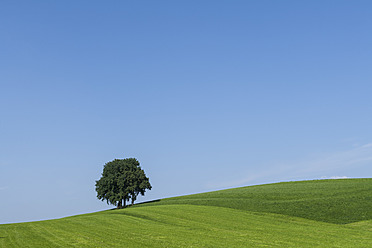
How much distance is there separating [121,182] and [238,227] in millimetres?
41983

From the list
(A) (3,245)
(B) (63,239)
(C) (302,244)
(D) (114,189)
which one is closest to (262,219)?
(C) (302,244)

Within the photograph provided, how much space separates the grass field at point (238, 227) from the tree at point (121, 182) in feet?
69.8

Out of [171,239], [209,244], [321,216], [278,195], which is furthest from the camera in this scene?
[278,195]

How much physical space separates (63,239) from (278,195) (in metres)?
39.6

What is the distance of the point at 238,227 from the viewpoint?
3180cm

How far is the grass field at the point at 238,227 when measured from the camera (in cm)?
2386

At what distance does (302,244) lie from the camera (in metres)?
22.4

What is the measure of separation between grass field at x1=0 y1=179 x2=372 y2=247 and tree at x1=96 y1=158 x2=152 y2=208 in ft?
69.8

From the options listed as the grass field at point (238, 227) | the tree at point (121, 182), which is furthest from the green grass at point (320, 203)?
the tree at point (121, 182)

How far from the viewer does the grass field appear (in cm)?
2386

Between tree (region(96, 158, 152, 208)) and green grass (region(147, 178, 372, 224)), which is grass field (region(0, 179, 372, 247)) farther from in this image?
tree (region(96, 158, 152, 208))

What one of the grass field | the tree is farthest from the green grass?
the tree

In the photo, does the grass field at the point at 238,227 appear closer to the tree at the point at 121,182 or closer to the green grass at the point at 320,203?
the green grass at the point at 320,203

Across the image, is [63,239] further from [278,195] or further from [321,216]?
[278,195]
